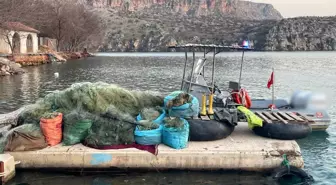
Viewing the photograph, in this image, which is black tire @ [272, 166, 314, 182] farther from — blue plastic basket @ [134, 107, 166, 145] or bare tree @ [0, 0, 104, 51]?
bare tree @ [0, 0, 104, 51]

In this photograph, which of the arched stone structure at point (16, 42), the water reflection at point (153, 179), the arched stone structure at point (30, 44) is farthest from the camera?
the arched stone structure at point (30, 44)

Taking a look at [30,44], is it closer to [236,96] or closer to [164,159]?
→ [236,96]

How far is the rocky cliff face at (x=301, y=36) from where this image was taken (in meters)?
166

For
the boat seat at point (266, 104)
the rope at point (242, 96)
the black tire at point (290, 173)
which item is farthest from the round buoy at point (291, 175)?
the boat seat at point (266, 104)

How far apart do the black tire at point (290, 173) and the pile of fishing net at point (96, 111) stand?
4.05 meters

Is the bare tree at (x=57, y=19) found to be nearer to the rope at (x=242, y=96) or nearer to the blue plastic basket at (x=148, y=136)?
the rope at (x=242, y=96)

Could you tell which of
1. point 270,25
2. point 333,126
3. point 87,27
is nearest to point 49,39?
point 87,27

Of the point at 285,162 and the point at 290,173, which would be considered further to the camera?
the point at 285,162

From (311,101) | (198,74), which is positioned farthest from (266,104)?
(198,74)

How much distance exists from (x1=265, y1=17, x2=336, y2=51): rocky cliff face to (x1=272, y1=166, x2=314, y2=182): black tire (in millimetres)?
164746

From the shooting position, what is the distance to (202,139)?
10.8 m

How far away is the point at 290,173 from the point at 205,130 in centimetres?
257

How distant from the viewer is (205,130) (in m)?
10.7

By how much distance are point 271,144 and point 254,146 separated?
1.85 feet
